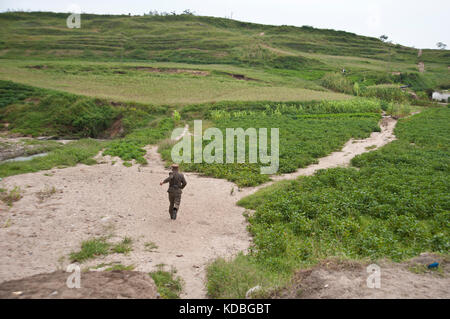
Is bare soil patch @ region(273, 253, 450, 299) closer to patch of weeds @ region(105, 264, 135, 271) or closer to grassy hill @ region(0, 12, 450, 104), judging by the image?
patch of weeds @ region(105, 264, 135, 271)

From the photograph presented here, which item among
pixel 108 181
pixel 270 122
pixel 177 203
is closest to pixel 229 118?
pixel 270 122

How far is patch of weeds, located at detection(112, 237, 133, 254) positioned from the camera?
8453mm

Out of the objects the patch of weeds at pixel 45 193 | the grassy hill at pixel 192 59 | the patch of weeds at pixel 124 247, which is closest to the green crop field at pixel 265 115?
the grassy hill at pixel 192 59

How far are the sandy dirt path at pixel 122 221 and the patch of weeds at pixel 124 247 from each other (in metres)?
0.18

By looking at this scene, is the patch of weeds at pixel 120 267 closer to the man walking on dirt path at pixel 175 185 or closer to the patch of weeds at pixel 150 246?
the patch of weeds at pixel 150 246

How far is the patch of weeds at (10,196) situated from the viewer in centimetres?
1171

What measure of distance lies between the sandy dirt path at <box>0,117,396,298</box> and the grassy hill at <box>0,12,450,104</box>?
23055 mm

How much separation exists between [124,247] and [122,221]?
224 cm

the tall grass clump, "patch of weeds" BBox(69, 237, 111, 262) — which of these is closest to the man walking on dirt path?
"patch of weeds" BBox(69, 237, 111, 262)

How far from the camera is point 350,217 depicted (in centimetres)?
1043

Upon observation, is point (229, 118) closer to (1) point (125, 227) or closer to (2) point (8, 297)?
(1) point (125, 227)

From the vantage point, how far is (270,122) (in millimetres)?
29844

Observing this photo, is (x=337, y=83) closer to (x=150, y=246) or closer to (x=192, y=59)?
(x=192, y=59)

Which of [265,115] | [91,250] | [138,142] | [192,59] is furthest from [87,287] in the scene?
[192,59]
